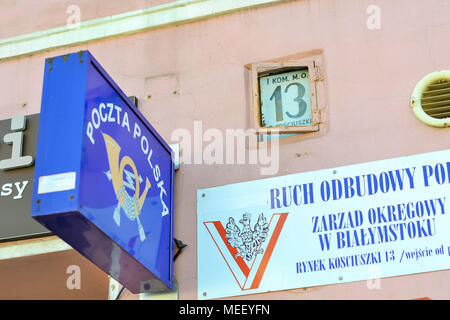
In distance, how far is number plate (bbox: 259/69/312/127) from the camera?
692cm

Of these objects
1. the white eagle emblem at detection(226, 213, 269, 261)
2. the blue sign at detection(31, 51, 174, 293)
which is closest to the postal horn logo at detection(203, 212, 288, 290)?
the white eagle emblem at detection(226, 213, 269, 261)

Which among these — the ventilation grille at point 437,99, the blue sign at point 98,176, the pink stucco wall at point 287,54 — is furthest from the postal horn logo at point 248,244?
the ventilation grille at point 437,99

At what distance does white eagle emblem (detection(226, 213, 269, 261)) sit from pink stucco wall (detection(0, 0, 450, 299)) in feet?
1.03

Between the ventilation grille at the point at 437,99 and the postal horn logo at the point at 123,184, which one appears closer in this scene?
the postal horn logo at the point at 123,184

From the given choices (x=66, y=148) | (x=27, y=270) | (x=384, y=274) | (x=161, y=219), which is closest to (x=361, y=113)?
(x=384, y=274)

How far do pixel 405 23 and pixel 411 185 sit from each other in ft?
4.37

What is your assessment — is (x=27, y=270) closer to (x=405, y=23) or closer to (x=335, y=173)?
(x=335, y=173)

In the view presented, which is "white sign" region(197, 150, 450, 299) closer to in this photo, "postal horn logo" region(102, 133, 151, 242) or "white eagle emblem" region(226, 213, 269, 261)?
"white eagle emblem" region(226, 213, 269, 261)

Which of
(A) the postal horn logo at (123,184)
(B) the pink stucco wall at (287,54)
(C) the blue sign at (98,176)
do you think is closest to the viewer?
(C) the blue sign at (98,176)

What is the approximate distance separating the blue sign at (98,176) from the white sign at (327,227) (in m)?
0.51

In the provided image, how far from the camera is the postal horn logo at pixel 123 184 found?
555 centimetres

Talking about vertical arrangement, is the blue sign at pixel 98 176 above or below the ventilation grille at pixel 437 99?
below

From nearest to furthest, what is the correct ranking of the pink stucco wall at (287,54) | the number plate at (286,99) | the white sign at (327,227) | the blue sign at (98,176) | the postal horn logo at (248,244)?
the blue sign at (98,176) < the white sign at (327,227) < the postal horn logo at (248,244) < the pink stucco wall at (287,54) < the number plate at (286,99)

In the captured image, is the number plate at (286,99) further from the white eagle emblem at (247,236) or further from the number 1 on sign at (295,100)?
the white eagle emblem at (247,236)
